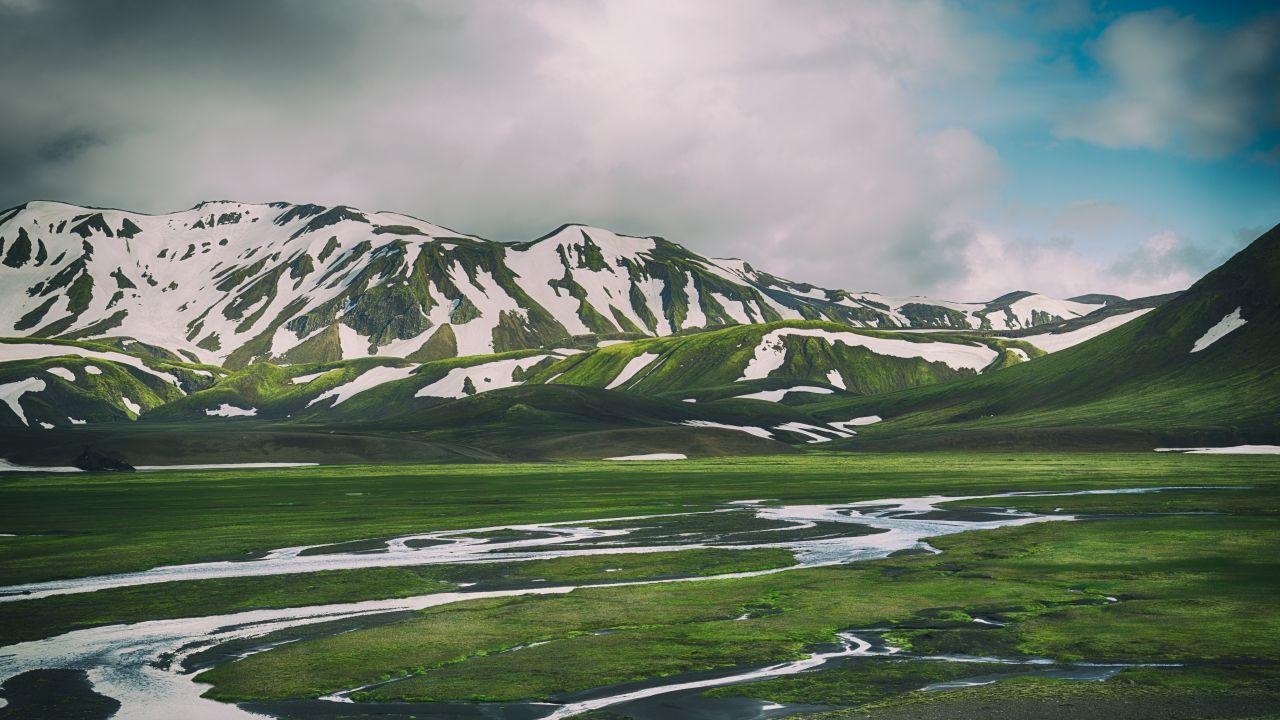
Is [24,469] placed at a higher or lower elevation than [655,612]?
higher

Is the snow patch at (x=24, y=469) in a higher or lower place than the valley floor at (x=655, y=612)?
higher

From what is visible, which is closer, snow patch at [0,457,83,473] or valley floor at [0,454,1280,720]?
valley floor at [0,454,1280,720]

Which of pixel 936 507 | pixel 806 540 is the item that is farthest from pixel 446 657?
pixel 936 507

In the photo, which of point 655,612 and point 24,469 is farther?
point 24,469

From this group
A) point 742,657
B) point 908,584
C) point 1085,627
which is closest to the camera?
point 742,657

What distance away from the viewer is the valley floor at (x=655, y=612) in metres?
21.6

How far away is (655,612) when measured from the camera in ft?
104

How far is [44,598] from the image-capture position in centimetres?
3641

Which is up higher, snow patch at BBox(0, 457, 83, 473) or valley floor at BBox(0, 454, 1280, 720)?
snow patch at BBox(0, 457, 83, 473)

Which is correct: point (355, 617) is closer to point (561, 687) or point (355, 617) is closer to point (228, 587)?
point (228, 587)

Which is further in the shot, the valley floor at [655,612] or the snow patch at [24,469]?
the snow patch at [24,469]

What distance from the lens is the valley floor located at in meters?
21.6

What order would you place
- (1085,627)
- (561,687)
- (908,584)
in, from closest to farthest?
1. (561,687)
2. (1085,627)
3. (908,584)

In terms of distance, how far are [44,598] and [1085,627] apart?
32674mm
